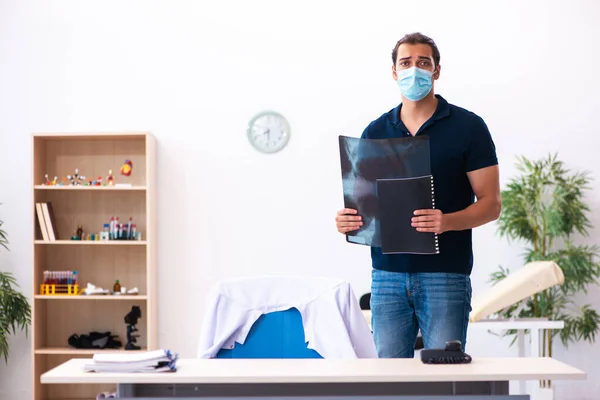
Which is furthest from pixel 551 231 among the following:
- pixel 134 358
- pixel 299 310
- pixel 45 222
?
pixel 134 358

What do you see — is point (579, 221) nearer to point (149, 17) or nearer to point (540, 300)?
point (540, 300)

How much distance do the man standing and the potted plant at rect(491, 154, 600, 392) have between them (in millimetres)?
2697

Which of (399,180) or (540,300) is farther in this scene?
(540,300)

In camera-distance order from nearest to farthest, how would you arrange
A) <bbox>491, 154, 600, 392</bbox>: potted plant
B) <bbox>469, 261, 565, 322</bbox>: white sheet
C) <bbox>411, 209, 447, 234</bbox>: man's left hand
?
1. <bbox>411, 209, 447, 234</bbox>: man's left hand
2. <bbox>469, 261, 565, 322</bbox>: white sheet
3. <bbox>491, 154, 600, 392</bbox>: potted plant

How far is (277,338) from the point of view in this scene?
2.90m

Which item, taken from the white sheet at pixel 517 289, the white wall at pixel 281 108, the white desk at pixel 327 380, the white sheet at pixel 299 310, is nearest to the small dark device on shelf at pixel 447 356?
the white desk at pixel 327 380

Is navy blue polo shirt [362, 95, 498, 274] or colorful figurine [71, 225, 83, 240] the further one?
colorful figurine [71, 225, 83, 240]

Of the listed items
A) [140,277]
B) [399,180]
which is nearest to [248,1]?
[140,277]

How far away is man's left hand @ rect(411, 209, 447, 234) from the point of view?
7.23 ft

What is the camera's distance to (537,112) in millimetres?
5414

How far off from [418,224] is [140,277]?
3.55 m

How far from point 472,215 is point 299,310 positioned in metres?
0.91

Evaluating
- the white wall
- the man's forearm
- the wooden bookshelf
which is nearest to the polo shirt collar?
the man's forearm

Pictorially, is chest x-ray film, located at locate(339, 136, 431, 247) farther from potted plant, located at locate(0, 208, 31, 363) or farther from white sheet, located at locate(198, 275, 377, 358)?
potted plant, located at locate(0, 208, 31, 363)
